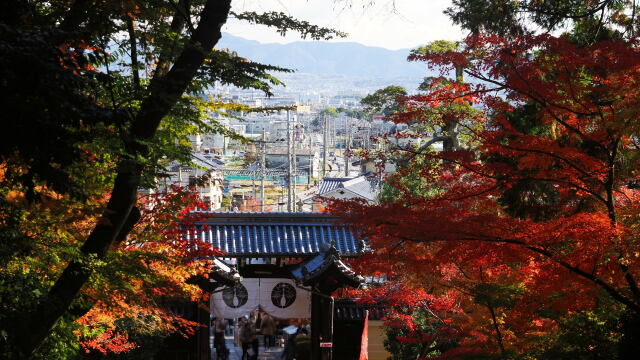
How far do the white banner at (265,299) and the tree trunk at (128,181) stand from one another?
978cm

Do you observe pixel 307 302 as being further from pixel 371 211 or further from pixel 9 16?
pixel 9 16

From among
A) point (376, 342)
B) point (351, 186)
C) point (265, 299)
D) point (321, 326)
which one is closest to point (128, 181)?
point (321, 326)

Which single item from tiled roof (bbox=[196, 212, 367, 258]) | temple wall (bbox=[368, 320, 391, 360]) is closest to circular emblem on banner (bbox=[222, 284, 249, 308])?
tiled roof (bbox=[196, 212, 367, 258])

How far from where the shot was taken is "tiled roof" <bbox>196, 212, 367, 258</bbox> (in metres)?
15.4

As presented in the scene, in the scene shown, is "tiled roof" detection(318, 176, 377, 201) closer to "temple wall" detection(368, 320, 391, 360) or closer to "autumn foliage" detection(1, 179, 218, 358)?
"temple wall" detection(368, 320, 391, 360)

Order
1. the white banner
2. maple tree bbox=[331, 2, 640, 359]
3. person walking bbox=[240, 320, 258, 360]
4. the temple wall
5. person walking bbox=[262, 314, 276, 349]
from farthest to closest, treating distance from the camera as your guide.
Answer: person walking bbox=[262, 314, 276, 349] < person walking bbox=[240, 320, 258, 360] < the temple wall < the white banner < maple tree bbox=[331, 2, 640, 359]

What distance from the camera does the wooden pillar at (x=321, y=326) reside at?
14.2 m

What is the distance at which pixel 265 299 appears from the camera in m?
16.2

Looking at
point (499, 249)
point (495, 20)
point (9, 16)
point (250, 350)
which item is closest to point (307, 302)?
point (250, 350)

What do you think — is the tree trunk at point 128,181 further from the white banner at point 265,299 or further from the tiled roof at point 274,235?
the white banner at point 265,299

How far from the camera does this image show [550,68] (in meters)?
7.60

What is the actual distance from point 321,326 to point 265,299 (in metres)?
2.37

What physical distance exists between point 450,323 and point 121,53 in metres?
8.45

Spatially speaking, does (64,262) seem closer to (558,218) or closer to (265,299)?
(558,218)
